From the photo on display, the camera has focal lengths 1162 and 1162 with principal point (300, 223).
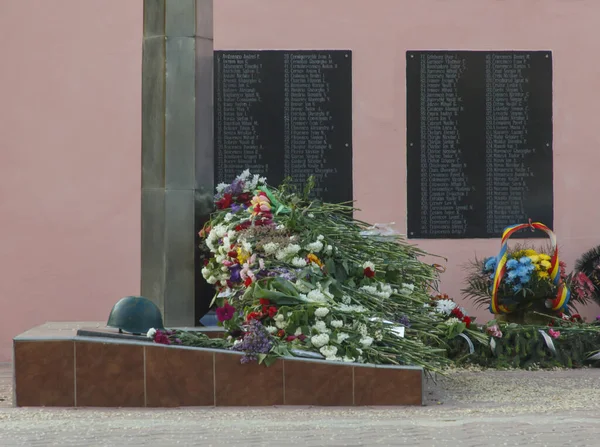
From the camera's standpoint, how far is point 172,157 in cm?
609

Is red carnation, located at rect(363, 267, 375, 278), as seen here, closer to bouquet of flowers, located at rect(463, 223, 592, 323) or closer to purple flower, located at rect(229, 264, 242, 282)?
purple flower, located at rect(229, 264, 242, 282)

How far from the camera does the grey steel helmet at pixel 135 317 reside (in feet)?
17.9

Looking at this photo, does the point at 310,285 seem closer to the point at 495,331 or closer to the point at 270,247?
the point at 270,247

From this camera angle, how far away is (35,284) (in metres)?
7.99

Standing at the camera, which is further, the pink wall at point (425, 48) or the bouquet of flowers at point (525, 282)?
the pink wall at point (425, 48)

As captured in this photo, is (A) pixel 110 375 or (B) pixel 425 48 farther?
(B) pixel 425 48

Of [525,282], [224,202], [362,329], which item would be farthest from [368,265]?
[525,282]

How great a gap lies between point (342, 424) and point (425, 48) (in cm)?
426

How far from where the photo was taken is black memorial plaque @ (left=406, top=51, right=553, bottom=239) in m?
8.04

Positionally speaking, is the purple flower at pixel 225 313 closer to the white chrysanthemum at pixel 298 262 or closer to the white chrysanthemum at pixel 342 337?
the white chrysanthemum at pixel 298 262

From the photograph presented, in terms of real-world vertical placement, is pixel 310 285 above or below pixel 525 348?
above

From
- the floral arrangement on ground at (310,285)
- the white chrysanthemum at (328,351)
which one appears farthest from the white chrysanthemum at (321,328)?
the white chrysanthemum at (328,351)

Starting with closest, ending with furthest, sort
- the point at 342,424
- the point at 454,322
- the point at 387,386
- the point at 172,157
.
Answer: the point at 342,424, the point at 387,386, the point at 172,157, the point at 454,322

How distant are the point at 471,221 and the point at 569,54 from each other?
1.35 metres
